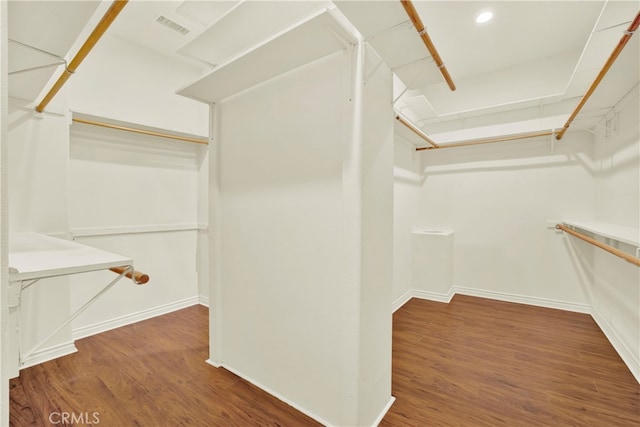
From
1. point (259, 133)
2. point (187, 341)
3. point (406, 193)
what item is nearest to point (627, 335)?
point (406, 193)

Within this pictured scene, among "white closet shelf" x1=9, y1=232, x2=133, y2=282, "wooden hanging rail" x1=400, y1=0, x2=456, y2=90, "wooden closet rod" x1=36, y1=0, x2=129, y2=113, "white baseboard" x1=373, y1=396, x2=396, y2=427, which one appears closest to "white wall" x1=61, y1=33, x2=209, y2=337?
"wooden closet rod" x1=36, y1=0, x2=129, y2=113

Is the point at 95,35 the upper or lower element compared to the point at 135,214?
upper

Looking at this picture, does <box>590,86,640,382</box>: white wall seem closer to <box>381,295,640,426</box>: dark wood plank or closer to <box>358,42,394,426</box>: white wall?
<box>381,295,640,426</box>: dark wood plank

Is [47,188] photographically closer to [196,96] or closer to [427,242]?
[196,96]

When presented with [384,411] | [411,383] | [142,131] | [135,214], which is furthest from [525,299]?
[142,131]

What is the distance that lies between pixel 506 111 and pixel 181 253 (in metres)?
4.43

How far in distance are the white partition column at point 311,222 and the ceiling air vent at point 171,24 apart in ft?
3.69

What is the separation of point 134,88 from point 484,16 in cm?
346

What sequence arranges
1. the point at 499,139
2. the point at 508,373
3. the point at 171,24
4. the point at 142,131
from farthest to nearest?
the point at 499,139, the point at 142,131, the point at 171,24, the point at 508,373

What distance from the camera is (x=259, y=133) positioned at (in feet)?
6.38

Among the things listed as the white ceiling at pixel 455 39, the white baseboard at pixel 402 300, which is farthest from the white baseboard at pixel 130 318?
the white baseboard at pixel 402 300

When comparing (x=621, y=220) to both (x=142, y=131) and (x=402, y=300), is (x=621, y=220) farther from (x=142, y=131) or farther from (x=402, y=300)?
(x=142, y=131)

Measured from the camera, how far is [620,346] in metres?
2.33

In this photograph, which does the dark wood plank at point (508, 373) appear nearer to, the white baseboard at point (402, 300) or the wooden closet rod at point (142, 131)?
the white baseboard at point (402, 300)
